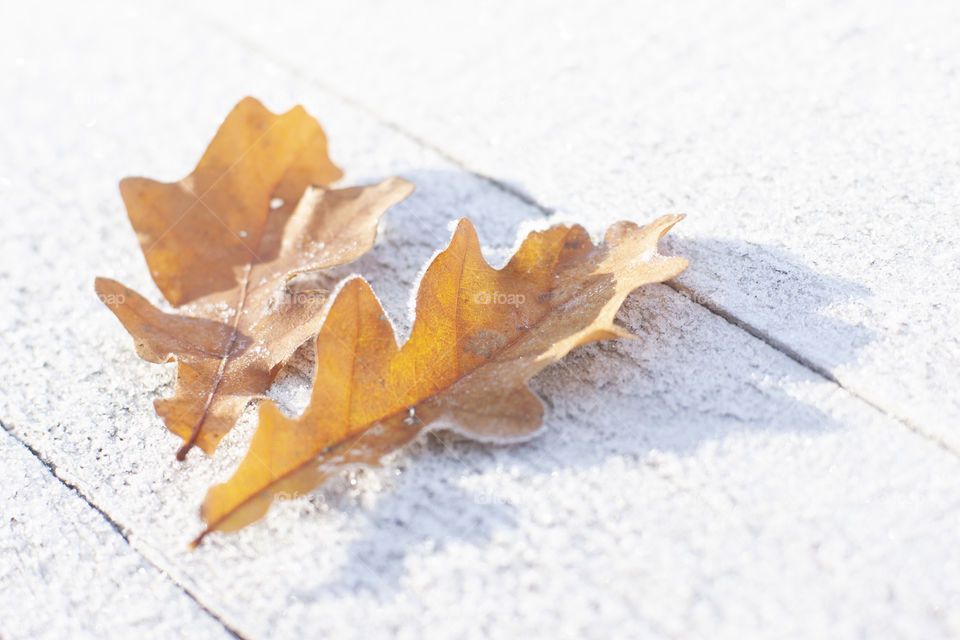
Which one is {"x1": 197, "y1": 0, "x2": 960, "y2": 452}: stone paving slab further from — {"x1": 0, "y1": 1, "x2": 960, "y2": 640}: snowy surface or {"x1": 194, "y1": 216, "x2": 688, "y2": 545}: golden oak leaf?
{"x1": 194, "y1": 216, "x2": 688, "y2": 545}: golden oak leaf

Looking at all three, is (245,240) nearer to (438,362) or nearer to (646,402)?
(438,362)

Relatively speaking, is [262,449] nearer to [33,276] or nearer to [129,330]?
[129,330]

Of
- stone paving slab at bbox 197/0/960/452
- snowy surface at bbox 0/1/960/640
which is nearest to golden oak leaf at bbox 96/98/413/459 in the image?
snowy surface at bbox 0/1/960/640

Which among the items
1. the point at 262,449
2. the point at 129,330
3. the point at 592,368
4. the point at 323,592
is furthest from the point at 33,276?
the point at 592,368

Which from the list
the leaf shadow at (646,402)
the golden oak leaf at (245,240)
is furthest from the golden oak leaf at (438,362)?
the golden oak leaf at (245,240)

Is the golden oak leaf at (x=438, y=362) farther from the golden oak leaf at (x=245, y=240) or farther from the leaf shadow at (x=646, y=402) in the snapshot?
the golden oak leaf at (x=245, y=240)

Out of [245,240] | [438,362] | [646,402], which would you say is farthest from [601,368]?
[245,240]
